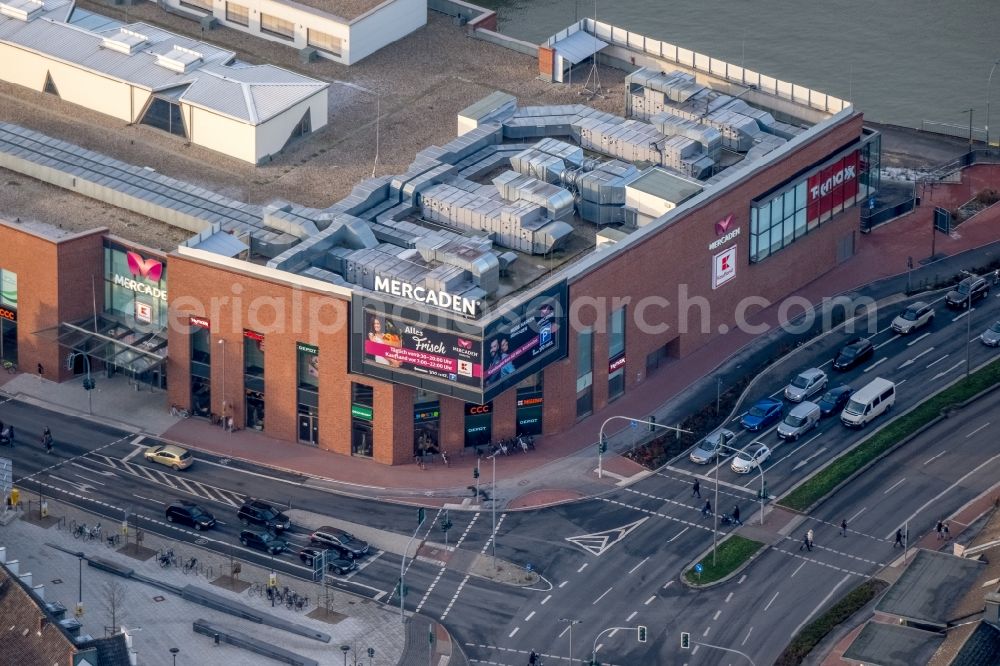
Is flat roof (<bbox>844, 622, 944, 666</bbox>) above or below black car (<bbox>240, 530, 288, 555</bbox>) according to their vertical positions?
above

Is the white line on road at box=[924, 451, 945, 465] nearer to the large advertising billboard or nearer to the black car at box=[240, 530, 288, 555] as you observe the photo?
the large advertising billboard

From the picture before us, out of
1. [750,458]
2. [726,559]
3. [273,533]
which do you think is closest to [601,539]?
[726,559]

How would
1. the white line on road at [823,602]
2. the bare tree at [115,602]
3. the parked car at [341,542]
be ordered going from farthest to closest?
the parked car at [341,542] → the white line on road at [823,602] → the bare tree at [115,602]

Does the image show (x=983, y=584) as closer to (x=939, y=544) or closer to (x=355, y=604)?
(x=939, y=544)

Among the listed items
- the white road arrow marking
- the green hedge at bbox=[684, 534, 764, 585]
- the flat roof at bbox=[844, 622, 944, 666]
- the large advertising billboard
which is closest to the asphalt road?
the white road arrow marking

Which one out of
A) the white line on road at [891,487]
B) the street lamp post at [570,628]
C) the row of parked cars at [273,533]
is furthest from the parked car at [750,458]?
the row of parked cars at [273,533]

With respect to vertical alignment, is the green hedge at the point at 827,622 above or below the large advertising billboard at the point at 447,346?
below

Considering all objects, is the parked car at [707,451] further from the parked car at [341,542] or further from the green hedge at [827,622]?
the parked car at [341,542]
